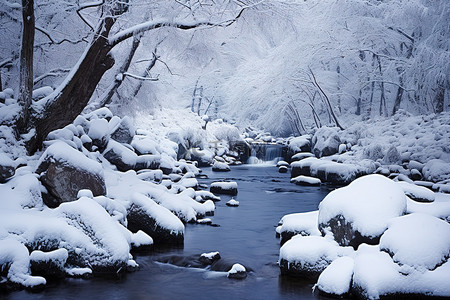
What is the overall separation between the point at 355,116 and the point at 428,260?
85.5 ft

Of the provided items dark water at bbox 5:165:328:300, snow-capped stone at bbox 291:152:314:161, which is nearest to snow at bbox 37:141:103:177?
dark water at bbox 5:165:328:300

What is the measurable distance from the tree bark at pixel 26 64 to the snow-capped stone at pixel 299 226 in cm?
573

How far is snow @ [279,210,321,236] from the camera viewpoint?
7625mm

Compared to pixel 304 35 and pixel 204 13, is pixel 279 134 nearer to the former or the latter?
pixel 304 35

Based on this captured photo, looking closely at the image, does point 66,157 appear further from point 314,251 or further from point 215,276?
point 314,251

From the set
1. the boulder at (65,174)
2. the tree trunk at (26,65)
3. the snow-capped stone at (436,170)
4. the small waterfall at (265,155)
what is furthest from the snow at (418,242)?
the small waterfall at (265,155)

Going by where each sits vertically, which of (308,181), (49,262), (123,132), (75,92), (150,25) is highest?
(150,25)

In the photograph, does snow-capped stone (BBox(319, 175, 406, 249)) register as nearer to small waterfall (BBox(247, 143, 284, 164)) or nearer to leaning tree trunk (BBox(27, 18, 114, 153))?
leaning tree trunk (BBox(27, 18, 114, 153))

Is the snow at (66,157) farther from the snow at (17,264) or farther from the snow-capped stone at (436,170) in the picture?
the snow-capped stone at (436,170)

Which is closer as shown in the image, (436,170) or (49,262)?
(49,262)

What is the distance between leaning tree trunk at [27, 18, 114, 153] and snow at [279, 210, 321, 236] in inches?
210

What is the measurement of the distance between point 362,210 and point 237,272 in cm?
221

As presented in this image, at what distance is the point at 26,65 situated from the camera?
8422 millimetres

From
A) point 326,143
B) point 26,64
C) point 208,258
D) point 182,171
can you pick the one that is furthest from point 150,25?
point 326,143
